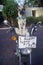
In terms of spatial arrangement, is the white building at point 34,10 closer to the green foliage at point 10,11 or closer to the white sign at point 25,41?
the green foliage at point 10,11

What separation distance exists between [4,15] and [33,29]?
14.3m

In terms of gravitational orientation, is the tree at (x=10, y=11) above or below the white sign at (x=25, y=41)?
below

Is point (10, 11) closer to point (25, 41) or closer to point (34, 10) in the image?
point (34, 10)

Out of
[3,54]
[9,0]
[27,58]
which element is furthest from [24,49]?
[9,0]

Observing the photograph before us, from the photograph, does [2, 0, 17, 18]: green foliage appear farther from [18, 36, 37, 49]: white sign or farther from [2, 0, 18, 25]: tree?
[18, 36, 37, 49]: white sign

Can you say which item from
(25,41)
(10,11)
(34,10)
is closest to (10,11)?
(10,11)

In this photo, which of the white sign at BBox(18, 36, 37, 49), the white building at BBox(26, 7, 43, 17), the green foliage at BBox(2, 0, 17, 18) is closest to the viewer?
the white sign at BBox(18, 36, 37, 49)

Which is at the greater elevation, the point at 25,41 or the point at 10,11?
the point at 25,41

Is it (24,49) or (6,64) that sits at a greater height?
(24,49)

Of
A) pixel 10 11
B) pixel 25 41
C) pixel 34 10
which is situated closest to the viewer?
pixel 25 41

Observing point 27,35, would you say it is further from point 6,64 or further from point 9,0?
point 9,0

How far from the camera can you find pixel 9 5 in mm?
19219

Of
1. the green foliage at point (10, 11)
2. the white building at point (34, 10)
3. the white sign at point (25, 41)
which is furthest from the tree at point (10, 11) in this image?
the white sign at point (25, 41)

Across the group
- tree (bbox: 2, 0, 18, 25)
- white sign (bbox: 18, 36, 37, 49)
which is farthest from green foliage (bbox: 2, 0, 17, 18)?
white sign (bbox: 18, 36, 37, 49)
